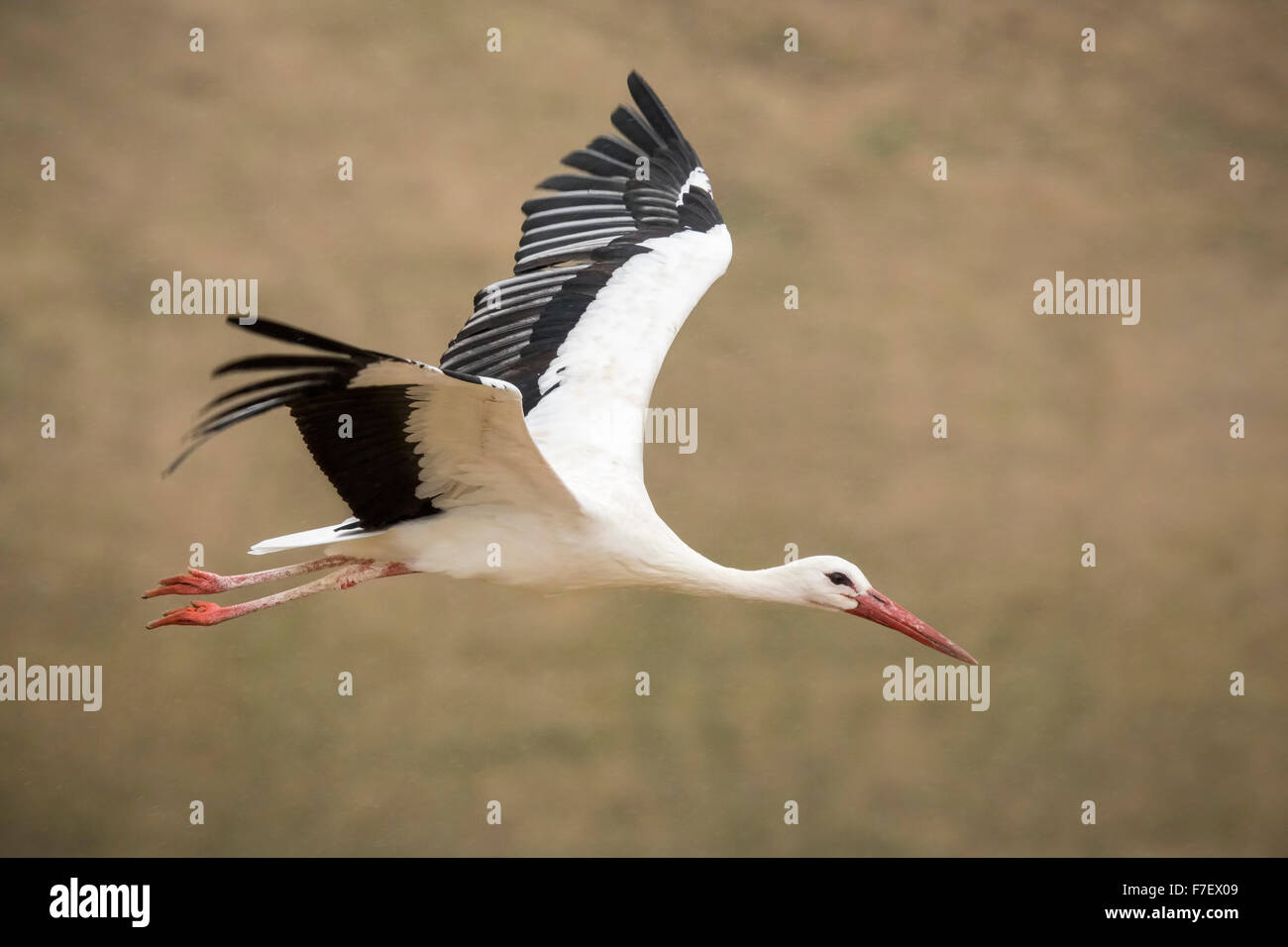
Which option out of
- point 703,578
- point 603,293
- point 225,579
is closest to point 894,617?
point 703,578

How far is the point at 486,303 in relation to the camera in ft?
25.2

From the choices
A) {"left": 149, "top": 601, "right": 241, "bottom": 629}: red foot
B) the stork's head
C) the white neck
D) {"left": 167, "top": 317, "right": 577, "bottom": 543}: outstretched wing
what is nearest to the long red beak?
the stork's head

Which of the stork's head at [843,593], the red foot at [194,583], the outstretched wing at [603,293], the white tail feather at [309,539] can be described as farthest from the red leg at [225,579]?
the stork's head at [843,593]

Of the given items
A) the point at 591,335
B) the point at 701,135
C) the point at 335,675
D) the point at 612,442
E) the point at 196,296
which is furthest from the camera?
the point at 701,135

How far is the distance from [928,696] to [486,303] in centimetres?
807

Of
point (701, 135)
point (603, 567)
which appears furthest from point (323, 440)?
point (701, 135)

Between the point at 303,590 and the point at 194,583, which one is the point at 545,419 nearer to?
the point at 303,590

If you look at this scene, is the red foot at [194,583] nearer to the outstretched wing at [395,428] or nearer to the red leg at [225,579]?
the red leg at [225,579]

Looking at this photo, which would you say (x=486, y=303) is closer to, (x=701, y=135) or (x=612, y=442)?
(x=612, y=442)

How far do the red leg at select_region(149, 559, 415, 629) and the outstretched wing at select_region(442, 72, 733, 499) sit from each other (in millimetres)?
843

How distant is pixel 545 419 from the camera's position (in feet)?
23.3

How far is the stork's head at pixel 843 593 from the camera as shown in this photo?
22.8 ft

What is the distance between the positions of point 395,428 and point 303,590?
1219mm

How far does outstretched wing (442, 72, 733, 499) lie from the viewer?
7059 millimetres
